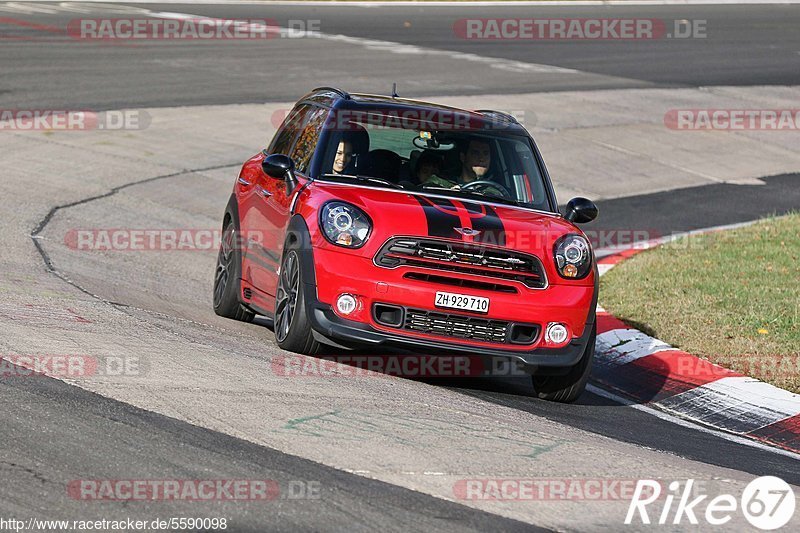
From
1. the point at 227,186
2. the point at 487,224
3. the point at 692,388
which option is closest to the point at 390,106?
the point at 487,224

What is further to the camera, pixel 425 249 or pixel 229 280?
pixel 229 280

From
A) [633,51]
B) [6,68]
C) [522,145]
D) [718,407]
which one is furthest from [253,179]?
[633,51]

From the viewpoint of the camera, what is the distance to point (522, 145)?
30.2 feet

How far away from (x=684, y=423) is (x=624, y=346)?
5.68 ft

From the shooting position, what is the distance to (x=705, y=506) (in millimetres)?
5676

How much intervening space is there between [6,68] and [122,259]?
11.1 meters

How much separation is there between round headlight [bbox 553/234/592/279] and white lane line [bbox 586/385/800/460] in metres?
1.05

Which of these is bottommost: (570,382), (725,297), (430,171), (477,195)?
(725,297)

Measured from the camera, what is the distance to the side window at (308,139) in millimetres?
8961

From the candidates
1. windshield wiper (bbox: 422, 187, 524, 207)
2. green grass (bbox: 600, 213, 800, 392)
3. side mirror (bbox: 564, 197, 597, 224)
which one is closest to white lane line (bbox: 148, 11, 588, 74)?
green grass (bbox: 600, 213, 800, 392)

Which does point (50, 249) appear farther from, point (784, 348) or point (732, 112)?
point (732, 112)

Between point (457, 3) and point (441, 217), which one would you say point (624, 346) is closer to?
point (441, 217)

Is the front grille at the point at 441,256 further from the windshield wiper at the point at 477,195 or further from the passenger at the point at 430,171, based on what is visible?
the passenger at the point at 430,171

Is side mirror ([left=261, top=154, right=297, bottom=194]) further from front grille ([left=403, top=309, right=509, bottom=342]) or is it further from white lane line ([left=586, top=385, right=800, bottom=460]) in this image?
white lane line ([left=586, top=385, right=800, bottom=460])
